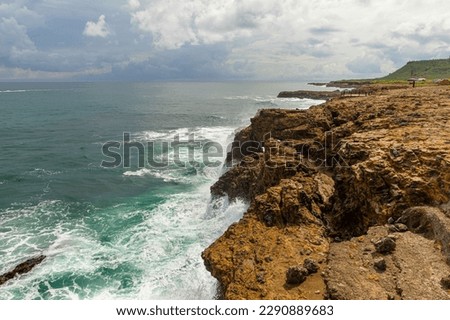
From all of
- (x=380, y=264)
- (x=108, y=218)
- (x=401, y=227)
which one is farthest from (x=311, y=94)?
(x=380, y=264)

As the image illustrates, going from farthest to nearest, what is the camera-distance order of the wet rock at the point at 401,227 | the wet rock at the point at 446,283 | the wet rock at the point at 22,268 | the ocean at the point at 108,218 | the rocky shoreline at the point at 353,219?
the wet rock at the point at 22,268, the ocean at the point at 108,218, the wet rock at the point at 401,227, the rocky shoreline at the point at 353,219, the wet rock at the point at 446,283

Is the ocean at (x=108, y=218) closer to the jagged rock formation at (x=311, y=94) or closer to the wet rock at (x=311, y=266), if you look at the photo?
the wet rock at (x=311, y=266)

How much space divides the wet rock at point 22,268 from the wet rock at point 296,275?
1698cm

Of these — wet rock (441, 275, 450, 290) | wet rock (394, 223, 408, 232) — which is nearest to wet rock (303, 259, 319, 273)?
wet rock (441, 275, 450, 290)

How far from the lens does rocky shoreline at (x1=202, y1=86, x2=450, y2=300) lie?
402 inches

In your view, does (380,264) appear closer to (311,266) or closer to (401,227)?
(311,266)

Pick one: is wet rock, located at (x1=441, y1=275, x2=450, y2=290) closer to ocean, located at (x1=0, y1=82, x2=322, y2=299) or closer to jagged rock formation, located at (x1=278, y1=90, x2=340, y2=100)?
ocean, located at (x1=0, y1=82, x2=322, y2=299)

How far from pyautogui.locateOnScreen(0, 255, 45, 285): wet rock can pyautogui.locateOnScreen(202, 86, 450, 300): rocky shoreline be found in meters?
13.3

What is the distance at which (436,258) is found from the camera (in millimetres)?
10523

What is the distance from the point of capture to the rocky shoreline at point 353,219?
1021 cm

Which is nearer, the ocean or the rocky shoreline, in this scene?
the rocky shoreline

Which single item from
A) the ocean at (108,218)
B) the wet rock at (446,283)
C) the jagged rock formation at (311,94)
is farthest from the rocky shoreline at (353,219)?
the jagged rock formation at (311,94)
